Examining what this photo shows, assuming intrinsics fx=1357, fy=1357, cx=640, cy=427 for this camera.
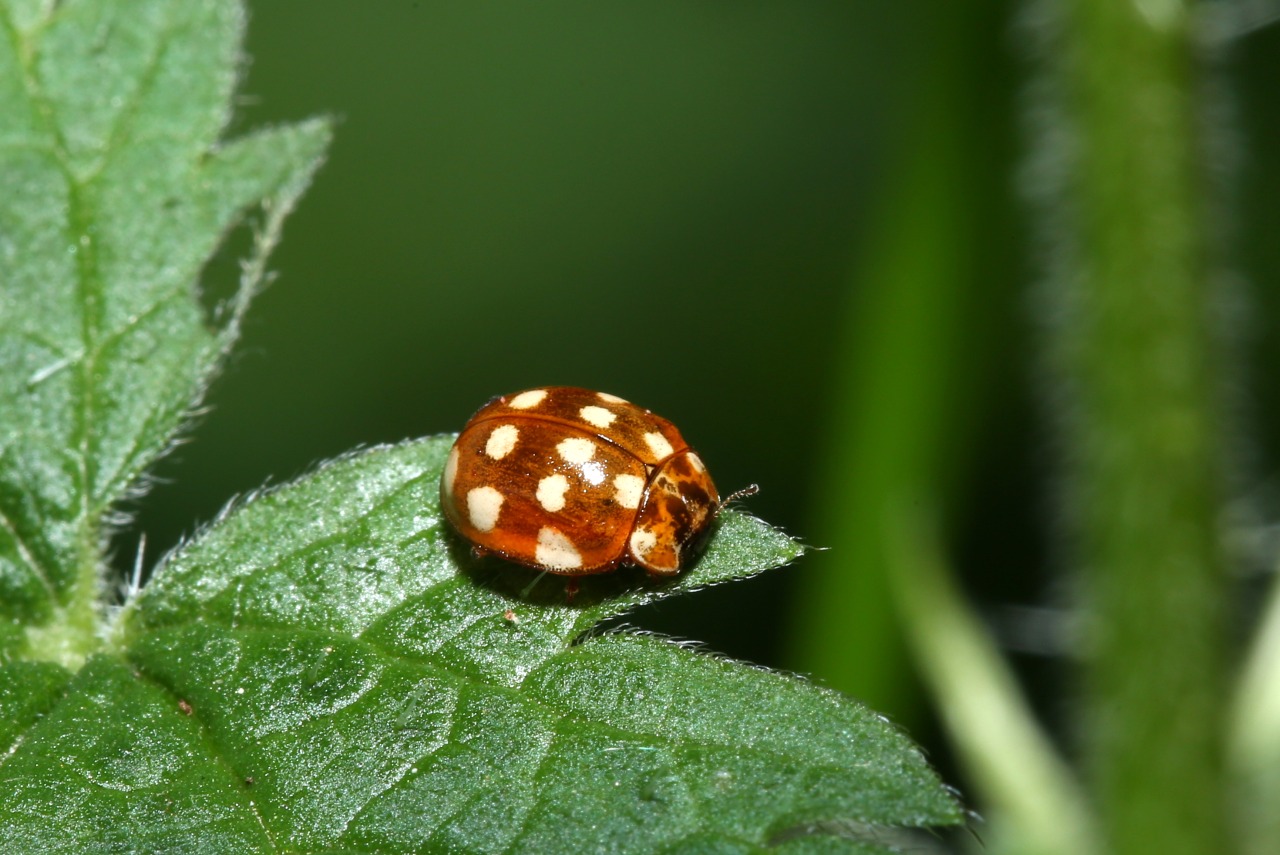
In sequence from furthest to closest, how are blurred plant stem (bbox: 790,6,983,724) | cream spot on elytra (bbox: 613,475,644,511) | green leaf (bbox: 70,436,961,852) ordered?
blurred plant stem (bbox: 790,6,983,724) → cream spot on elytra (bbox: 613,475,644,511) → green leaf (bbox: 70,436,961,852)

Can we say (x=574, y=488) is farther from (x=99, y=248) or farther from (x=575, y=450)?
(x=99, y=248)

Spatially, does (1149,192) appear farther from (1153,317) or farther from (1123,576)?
(1123,576)

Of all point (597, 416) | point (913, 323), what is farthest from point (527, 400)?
point (913, 323)

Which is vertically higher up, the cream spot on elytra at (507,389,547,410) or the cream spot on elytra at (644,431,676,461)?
the cream spot on elytra at (507,389,547,410)

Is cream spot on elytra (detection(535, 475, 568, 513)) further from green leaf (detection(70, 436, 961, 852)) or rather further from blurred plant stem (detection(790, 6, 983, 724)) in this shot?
blurred plant stem (detection(790, 6, 983, 724))

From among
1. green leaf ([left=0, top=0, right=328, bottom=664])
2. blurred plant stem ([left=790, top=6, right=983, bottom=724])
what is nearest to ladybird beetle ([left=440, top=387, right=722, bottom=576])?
green leaf ([left=0, top=0, right=328, bottom=664])

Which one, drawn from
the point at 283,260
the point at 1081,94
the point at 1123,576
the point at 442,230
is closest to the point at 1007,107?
the point at 1081,94

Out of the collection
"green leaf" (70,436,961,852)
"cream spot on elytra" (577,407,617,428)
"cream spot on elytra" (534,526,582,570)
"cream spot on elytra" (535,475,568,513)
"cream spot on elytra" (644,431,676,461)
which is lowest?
"green leaf" (70,436,961,852)
